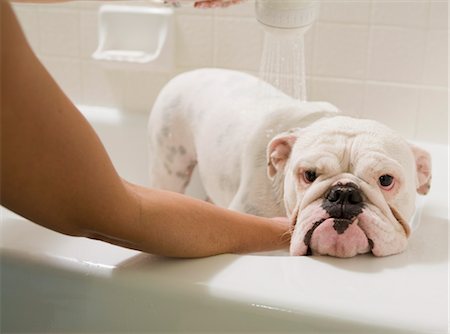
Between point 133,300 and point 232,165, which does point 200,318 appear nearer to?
point 133,300

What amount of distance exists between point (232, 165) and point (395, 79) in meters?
0.53

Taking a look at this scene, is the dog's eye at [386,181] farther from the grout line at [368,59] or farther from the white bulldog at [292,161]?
the grout line at [368,59]

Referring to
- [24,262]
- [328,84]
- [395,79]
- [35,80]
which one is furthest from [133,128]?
[35,80]

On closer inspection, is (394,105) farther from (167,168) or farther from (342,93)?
(167,168)

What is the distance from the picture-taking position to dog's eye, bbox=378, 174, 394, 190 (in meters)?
1.11

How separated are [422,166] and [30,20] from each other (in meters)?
1.23

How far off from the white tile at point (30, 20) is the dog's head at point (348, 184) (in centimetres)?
101

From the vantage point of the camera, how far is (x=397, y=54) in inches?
68.6

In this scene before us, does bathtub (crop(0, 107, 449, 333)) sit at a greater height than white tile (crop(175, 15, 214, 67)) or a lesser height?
lesser

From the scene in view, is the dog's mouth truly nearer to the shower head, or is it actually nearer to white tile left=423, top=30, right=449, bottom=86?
the shower head

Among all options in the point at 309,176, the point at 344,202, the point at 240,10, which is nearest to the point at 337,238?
the point at 344,202

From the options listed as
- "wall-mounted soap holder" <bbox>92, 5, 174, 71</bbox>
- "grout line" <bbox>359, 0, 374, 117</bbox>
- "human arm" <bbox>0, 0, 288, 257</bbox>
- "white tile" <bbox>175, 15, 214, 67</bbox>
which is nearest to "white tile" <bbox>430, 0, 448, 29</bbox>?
"grout line" <bbox>359, 0, 374, 117</bbox>

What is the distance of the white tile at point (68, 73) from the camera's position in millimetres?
2010

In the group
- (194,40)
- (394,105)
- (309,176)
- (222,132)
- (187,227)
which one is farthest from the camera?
(194,40)
